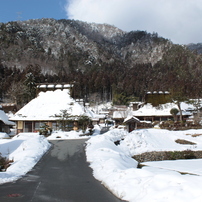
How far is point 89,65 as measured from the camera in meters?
131

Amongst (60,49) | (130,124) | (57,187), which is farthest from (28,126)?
(60,49)

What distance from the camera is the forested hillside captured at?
75312 millimetres

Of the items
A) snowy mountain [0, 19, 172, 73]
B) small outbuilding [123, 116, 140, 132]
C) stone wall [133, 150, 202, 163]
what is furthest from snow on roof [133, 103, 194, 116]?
snowy mountain [0, 19, 172, 73]

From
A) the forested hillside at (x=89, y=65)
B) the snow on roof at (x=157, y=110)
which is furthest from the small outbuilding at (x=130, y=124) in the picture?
the snow on roof at (x=157, y=110)

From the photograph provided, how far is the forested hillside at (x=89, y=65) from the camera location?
247 feet

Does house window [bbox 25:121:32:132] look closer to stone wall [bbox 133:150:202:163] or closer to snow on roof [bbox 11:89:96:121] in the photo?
snow on roof [bbox 11:89:96:121]

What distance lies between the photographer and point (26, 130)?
32750 millimetres

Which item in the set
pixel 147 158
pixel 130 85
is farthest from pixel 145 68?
pixel 147 158

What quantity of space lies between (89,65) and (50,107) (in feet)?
324

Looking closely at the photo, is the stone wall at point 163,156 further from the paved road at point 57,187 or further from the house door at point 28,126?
the house door at point 28,126

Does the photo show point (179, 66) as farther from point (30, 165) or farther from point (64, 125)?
point (30, 165)

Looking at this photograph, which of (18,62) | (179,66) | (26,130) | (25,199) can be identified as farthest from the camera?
(18,62)

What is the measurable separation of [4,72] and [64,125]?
65.5 metres

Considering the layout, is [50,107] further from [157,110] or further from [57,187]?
[57,187]
